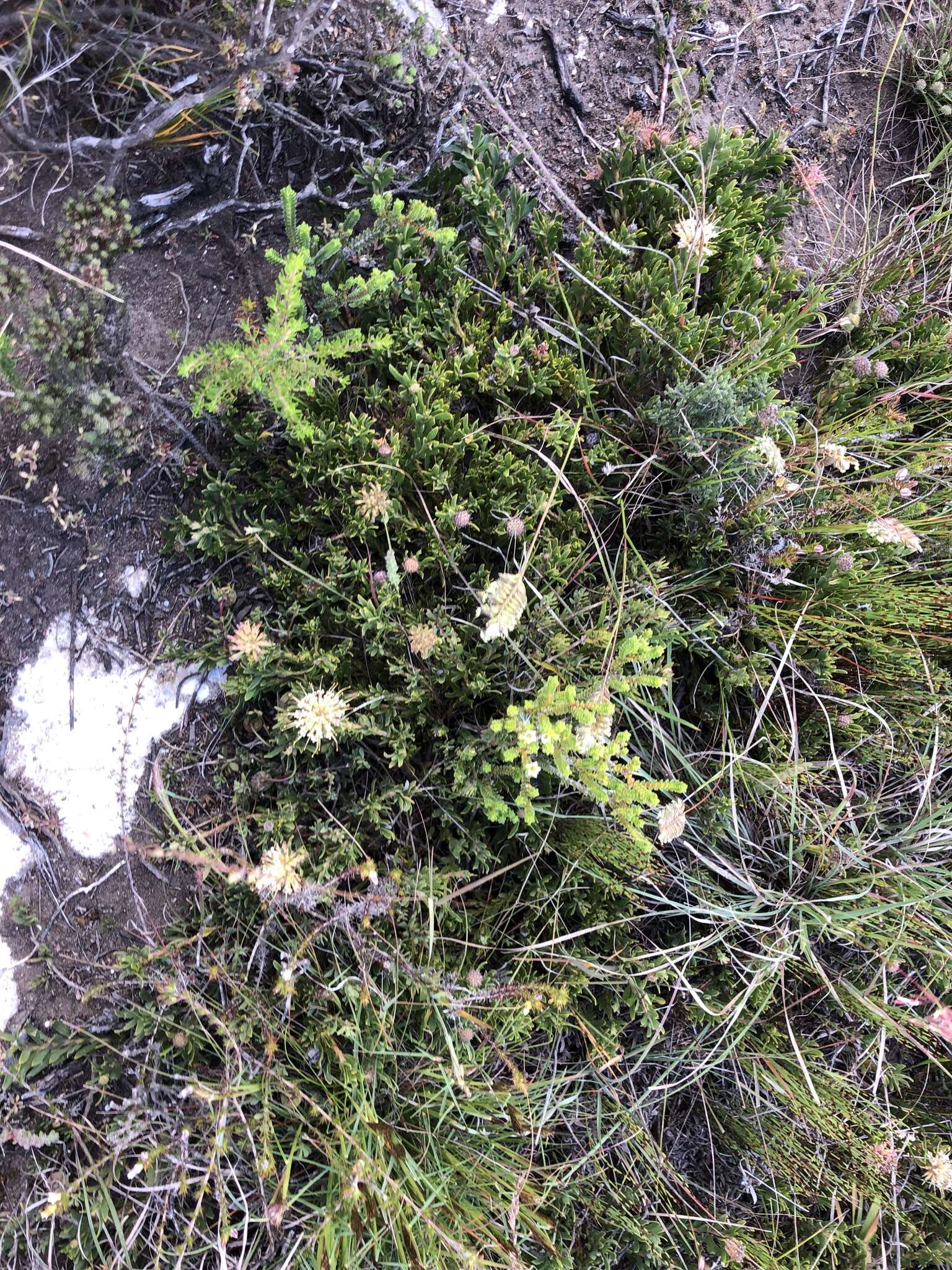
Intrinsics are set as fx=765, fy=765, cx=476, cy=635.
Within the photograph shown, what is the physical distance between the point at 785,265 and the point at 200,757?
3.18 m

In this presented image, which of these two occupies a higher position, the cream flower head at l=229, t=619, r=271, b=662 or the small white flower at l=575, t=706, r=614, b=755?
the cream flower head at l=229, t=619, r=271, b=662

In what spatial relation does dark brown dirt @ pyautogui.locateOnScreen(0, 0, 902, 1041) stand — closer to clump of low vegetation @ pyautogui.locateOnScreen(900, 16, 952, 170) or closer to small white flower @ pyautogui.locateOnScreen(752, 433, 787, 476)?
clump of low vegetation @ pyautogui.locateOnScreen(900, 16, 952, 170)

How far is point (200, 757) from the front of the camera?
2.91 meters

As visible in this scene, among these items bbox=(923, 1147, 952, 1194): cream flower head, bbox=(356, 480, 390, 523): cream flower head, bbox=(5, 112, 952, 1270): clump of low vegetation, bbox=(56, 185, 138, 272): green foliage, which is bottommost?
bbox=(923, 1147, 952, 1194): cream flower head

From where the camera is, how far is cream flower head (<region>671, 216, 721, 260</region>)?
8.73 ft

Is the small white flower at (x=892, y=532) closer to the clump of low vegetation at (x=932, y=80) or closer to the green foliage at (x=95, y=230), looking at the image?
the clump of low vegetation at (x=932, y=80)

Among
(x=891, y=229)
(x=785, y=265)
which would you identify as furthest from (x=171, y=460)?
(x=891, y=229)

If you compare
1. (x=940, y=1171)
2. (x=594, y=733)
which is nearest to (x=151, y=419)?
(x=594, y=733)

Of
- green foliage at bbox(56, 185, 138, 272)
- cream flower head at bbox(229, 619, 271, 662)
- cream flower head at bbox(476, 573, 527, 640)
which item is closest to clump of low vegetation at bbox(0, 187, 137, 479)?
green foliage at bbox(56, 185, 138, 272)

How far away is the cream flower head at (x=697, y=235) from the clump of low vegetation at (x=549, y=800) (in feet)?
0.09

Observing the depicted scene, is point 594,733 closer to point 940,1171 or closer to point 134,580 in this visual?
point 134,580

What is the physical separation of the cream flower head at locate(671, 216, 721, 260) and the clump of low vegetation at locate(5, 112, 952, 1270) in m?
0.03

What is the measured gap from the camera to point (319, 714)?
2379 millimetres

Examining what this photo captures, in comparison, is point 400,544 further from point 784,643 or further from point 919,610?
point 919,610
